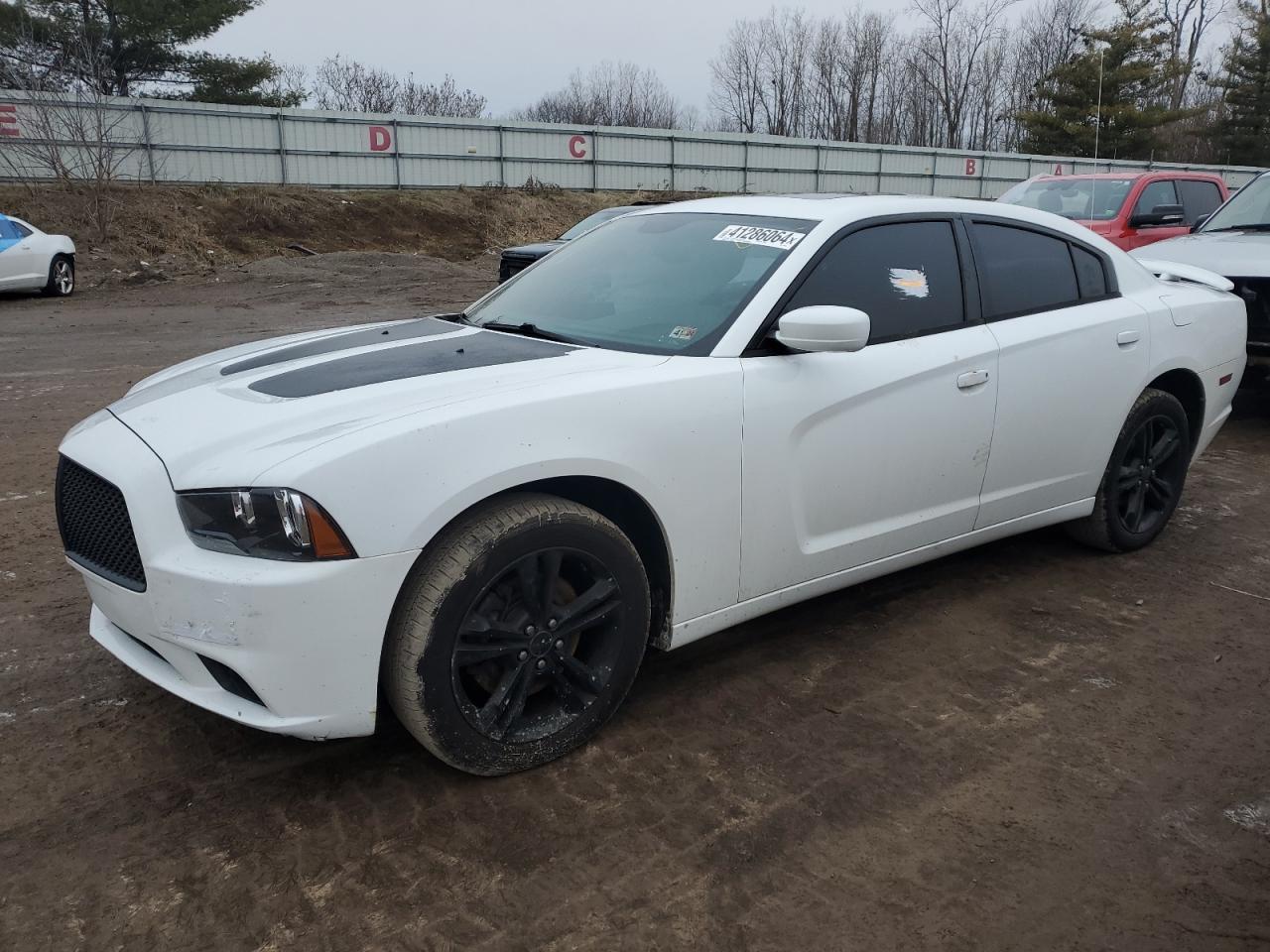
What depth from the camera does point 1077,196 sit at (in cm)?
1218

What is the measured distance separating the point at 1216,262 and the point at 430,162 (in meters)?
24.7

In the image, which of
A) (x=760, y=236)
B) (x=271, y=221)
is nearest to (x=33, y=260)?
(x=271, y=221)

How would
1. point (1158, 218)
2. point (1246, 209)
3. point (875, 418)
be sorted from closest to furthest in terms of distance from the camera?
point (875, 418) < point (1246, 209) < point (1158, 218)

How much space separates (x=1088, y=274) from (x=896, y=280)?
1269 mm

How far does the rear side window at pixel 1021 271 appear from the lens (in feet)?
13.3

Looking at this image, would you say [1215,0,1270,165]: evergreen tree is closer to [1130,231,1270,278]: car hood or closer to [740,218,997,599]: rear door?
[1130,231,1270,278]: car hood

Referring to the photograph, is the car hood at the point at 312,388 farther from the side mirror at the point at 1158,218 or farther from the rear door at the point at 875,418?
the side mirror at the point at 1158,218

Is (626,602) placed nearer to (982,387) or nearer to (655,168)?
(982,387)

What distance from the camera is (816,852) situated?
2.58 meters

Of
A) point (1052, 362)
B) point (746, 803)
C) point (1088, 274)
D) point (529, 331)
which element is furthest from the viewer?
point (1088, 274)

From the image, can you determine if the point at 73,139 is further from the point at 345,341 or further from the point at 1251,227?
the point at 1251,227

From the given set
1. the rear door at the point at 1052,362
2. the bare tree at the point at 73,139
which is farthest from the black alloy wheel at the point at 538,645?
the bare tree at the point at 73,139

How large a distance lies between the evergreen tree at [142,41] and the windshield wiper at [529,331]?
92.9 feet

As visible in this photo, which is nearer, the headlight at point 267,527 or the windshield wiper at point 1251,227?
the headlight at point 267,527
